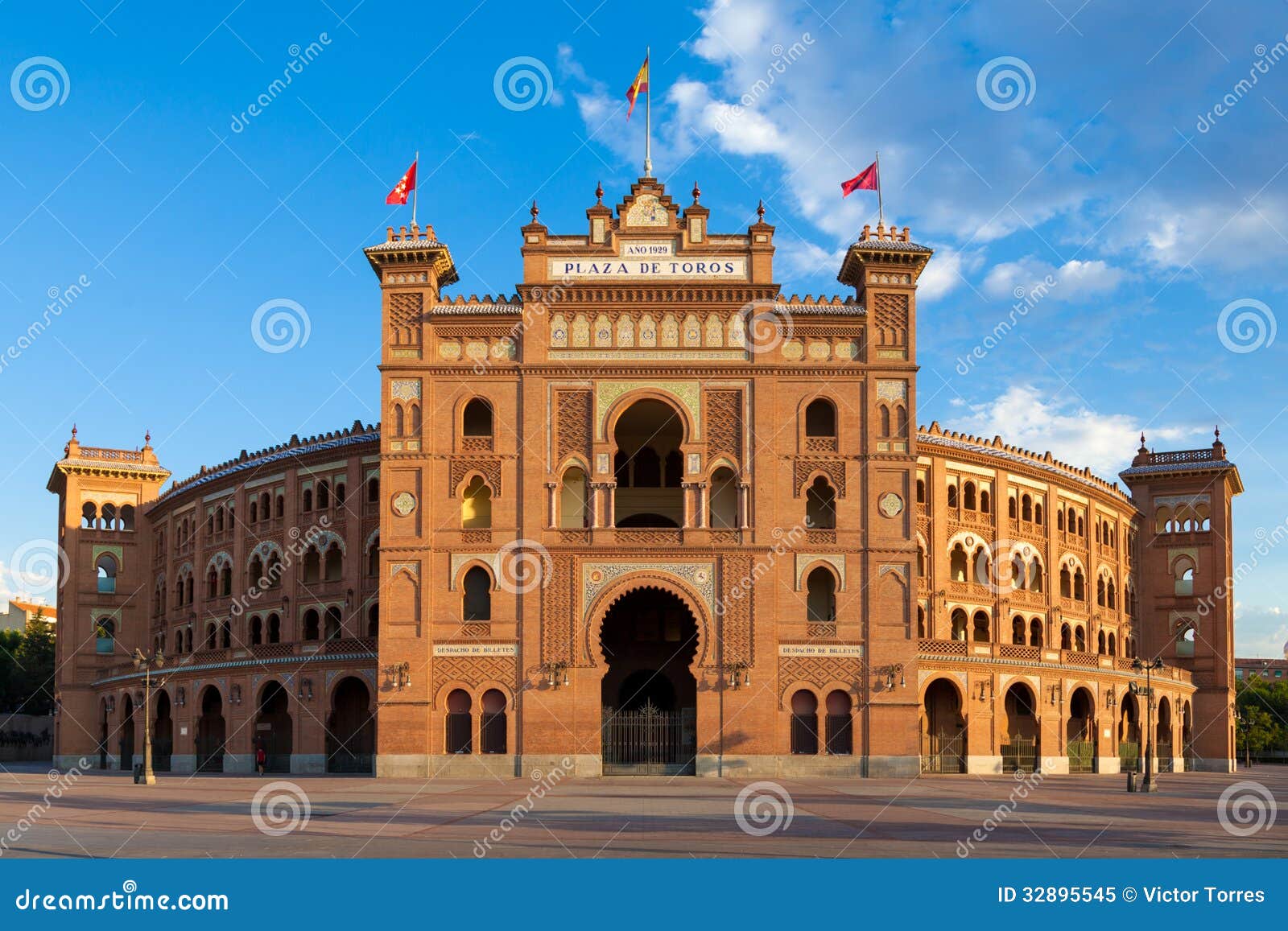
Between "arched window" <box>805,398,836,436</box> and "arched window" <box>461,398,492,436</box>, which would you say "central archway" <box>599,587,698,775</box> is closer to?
"arched window" <box>461,398,492,436</box>

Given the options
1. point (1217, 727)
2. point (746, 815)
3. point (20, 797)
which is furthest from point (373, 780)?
point (1217, 727)

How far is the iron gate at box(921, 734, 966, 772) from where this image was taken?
175 ft

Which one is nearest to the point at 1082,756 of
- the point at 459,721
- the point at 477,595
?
the point at 477,595

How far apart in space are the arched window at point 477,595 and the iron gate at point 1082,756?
25505 millimetres

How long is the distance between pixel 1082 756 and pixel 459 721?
27118 millimetres

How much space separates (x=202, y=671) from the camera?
58781 millimetres

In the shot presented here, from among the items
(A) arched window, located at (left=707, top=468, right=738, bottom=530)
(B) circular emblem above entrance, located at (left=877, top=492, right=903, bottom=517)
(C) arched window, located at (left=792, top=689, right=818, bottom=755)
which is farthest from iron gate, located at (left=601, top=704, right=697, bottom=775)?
(B) circular emblem above entrance, located at (left=877, top=492, right=903, bottom=517)

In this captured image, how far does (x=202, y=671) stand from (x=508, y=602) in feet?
61.7

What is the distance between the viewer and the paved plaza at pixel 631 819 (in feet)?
74.9

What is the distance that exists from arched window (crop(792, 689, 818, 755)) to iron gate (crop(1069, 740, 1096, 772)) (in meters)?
16.4

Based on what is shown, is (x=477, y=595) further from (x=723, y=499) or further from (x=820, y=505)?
(x=820, y=505)

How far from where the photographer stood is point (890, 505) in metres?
47.4

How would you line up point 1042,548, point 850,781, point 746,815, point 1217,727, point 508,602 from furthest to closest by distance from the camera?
1. point 1217,727
2. point 1042,548
3. point 508,602
4. point 850,781
5. point 746,815

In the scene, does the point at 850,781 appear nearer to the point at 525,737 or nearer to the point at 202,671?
the point at 525,737
